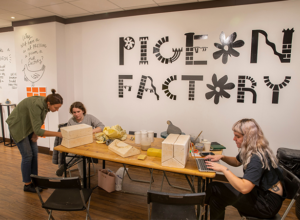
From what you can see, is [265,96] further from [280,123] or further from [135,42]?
[135,42]

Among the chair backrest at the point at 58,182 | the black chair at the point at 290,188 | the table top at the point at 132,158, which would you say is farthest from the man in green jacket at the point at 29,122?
the black chair at the point at 290,188

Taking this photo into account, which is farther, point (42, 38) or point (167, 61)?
point (42, 38)

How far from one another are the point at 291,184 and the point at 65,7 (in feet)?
13.9

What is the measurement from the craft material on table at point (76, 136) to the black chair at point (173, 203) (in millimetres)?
1237

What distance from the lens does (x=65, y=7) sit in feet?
12.2

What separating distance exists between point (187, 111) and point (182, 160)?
1745mm

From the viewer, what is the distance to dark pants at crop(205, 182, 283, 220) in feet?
5.54

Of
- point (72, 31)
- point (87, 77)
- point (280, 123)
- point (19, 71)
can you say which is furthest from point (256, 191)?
point (19, 71)

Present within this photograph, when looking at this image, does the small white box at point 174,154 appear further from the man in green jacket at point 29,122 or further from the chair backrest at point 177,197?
the man in green jacket at point 29,122

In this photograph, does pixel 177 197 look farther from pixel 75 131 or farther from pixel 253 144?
pixel 75 131

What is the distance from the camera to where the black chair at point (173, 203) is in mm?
1476

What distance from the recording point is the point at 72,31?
173 inches

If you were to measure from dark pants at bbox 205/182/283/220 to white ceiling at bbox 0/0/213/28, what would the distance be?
2914 mm

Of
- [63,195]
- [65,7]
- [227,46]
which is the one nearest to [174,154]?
[63,195]
